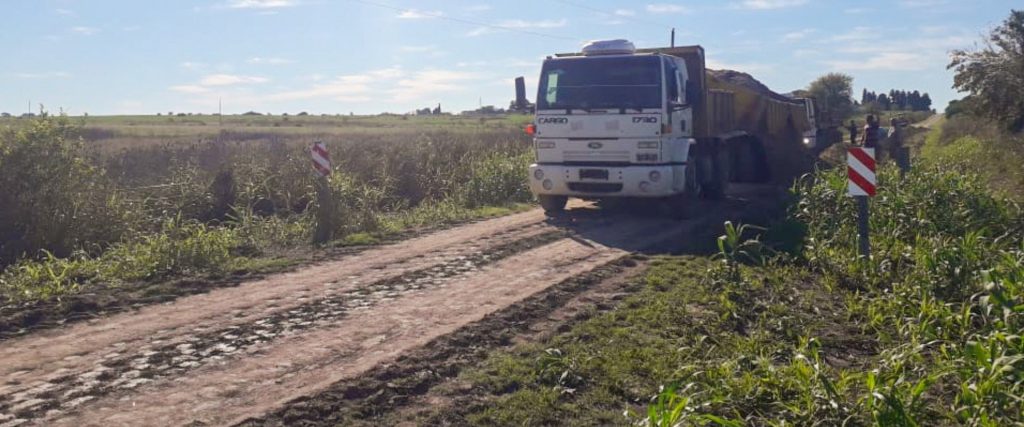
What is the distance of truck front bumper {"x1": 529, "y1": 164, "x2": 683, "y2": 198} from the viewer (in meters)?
14.0

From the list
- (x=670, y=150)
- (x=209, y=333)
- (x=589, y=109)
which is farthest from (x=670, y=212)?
(x=209, y=333)

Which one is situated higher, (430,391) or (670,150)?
(670,150)

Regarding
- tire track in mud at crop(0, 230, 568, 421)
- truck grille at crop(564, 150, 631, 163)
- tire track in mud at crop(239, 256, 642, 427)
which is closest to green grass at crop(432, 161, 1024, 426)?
tire track in mud at crop(239, 256, 642, 427)

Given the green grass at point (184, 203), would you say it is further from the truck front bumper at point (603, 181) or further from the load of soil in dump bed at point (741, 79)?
the load of soil in dump bed at point (741, 79)

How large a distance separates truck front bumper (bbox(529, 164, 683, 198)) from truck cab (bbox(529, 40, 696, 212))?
0.02 meters

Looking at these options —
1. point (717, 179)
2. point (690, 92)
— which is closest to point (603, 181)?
point (690, 92)

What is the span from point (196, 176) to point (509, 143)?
36.1 ft

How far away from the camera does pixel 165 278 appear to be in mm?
9945

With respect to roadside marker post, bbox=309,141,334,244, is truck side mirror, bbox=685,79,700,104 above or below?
above

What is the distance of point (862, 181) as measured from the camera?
977 centimetres

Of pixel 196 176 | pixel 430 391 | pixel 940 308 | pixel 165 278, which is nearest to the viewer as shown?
pixel 430 391

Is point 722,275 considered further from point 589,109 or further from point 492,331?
point 589,109

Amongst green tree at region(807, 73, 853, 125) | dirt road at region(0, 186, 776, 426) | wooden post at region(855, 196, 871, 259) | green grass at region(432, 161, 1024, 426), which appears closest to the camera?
green grass at region(432, 161, 1024, 426)

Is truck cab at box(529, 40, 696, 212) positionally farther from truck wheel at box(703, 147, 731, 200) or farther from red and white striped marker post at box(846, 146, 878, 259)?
red and white striped marker post at box(846, 146, 878, 259)
